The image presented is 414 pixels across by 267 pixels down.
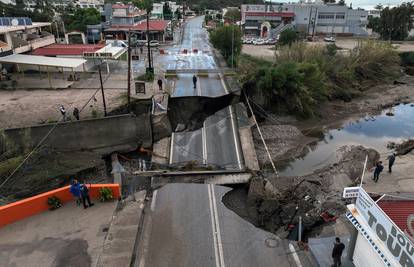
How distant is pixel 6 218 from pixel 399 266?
13.2 m

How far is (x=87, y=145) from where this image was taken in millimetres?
24188

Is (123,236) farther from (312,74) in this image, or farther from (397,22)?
(397,22)

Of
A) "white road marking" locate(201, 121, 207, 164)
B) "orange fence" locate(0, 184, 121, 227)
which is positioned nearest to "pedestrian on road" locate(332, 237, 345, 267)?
"orange fence" locate(0, 184, 121, 227)

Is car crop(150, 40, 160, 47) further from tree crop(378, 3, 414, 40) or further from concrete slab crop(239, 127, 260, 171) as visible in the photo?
tree crop(378, 3, 414, 40)

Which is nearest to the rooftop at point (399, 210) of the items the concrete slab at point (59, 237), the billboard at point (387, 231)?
the billboard at point (387, 231)

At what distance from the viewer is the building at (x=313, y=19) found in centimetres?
8925

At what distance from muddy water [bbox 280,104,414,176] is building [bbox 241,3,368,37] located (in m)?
61.1

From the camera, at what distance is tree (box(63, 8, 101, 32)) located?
6975 cm

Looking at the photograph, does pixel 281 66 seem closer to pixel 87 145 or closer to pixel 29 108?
pixel 87 145

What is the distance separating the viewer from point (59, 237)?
462 inches

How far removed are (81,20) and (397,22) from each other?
235 feet

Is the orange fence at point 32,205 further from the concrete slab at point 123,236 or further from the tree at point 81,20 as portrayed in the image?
the tree at point 81,20

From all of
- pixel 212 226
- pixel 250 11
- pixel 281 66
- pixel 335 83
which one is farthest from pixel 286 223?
pixel 250 11

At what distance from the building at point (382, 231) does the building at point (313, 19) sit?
84.1 m
